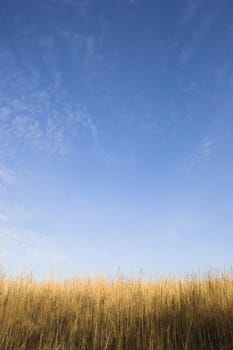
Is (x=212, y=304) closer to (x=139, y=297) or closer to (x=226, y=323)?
(x=226, y=323)

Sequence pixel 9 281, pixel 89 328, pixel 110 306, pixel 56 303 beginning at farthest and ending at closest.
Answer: pixel 9 281 < pixel 56 303 < pixel 110 306 < pixel 89 328

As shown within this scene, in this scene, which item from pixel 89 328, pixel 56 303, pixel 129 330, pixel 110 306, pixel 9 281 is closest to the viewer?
pixel 129 330

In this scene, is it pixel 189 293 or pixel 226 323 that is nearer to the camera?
pixel 226 323

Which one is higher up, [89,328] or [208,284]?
[208,284]

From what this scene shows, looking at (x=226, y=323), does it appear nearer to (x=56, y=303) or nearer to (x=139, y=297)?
(x=139, y=297)

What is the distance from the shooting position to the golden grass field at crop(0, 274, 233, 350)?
13.7ft

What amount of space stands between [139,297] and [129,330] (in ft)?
3.61

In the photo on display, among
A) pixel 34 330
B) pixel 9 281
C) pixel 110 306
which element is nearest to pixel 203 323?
pixel 110 306

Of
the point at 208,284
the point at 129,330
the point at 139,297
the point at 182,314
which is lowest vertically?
the point at 129,330

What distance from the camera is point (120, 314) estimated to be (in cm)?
501

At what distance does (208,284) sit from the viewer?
6.02 meters

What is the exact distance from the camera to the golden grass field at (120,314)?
418cm

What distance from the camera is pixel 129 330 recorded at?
4391 mm

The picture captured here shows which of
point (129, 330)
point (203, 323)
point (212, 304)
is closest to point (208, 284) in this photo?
point (212, 304)
